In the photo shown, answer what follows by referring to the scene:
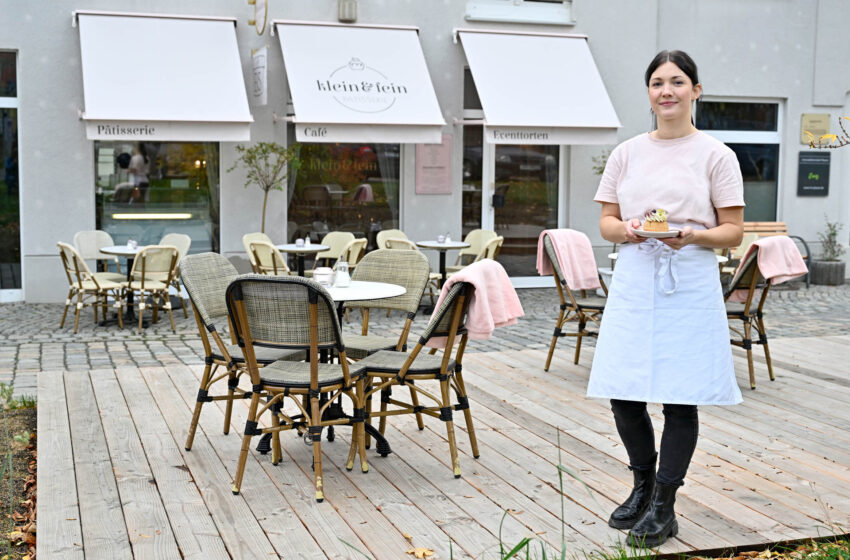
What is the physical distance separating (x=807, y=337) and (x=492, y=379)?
Result: 11.4 ft

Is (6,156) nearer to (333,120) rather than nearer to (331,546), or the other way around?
(333,120)

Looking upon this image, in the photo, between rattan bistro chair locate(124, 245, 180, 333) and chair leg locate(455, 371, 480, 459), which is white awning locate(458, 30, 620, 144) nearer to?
rattan bistro chair locate(124, 245, 180, 333)

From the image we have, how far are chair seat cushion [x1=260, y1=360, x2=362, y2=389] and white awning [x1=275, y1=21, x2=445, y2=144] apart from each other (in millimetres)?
6312

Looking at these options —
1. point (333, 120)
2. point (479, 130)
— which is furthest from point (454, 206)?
point (333, 120)

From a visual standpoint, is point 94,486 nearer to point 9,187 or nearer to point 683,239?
point 683,239

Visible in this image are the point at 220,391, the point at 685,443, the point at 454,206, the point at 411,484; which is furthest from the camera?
the point at 454,206

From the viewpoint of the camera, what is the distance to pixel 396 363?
4707 mm

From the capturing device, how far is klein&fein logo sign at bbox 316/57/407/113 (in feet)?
36.5

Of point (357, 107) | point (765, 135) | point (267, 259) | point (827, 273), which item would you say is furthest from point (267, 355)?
point (765, 135)

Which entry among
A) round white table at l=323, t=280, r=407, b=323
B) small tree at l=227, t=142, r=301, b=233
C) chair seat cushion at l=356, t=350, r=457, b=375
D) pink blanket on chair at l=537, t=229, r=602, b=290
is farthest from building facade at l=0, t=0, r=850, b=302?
chair seat cushion at l=356, t=350, r=457, b=375

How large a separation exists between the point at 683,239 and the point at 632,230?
172mm

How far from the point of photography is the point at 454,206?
12.6 m

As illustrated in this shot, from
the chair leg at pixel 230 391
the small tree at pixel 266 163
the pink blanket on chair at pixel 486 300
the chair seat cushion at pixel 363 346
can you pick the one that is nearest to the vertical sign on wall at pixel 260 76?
the small tree at pixel 266 163

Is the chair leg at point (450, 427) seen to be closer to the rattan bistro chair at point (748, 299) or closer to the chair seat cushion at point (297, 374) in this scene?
the chair seat cushion at point (297, 374)
